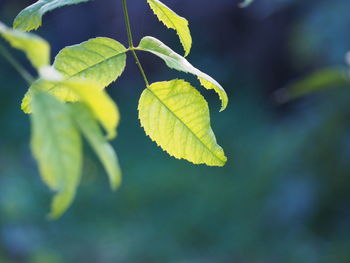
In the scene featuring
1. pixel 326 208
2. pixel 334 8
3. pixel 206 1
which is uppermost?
pixel 206 1

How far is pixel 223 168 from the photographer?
452cm

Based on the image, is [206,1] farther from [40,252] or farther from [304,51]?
[40,252]

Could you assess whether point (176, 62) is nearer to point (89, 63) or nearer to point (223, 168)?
point (89, 63)

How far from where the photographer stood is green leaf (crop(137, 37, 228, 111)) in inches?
33.4

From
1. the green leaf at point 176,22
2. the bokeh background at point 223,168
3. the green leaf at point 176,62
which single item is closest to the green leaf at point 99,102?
the green leaf at point 176,62

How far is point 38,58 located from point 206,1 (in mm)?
5137

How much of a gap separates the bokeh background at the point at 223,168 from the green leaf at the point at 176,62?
2516 mm

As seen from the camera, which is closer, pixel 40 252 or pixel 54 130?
pixel 54 130

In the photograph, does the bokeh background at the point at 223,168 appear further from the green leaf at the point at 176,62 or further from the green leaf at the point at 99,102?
the green leaf at the point at 99,102

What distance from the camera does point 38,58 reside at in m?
0.59

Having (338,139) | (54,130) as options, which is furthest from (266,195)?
(54,130)

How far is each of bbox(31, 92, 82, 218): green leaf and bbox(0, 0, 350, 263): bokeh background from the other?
9.25ft

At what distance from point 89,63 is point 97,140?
12.6 inches

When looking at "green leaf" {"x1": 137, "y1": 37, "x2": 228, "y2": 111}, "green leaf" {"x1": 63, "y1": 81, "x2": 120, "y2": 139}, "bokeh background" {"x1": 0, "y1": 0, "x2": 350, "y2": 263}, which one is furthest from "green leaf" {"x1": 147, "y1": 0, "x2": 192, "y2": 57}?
"bokeh background" {"x1": 0, "y1": 0, "x2": 350, "y2": 263}
